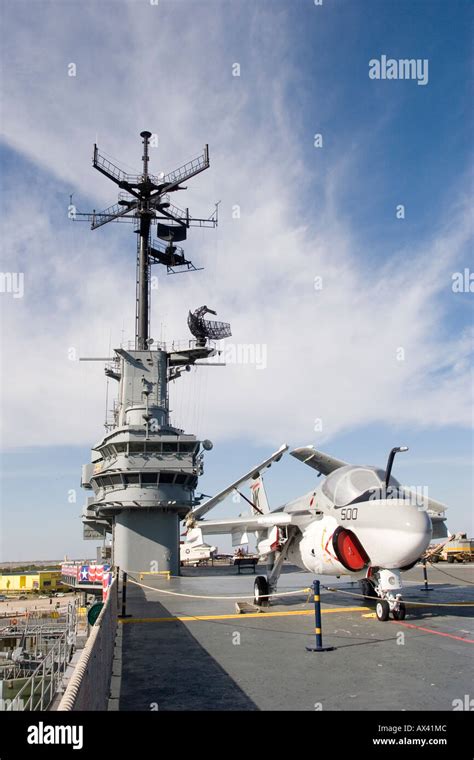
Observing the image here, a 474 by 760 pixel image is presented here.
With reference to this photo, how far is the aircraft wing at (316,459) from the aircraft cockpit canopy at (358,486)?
1.88m

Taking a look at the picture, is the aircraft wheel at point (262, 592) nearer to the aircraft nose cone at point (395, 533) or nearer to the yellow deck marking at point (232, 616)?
the yellow deck marking at point (232, 616)

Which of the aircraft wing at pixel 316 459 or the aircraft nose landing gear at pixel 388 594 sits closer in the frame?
the aircraft nose landing gear at pixel 388 594

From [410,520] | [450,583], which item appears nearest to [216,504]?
[410,520]

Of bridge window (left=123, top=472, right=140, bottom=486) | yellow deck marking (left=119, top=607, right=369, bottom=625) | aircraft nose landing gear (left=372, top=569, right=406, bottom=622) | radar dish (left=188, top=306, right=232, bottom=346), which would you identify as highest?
radar dish (left=188, top=306, right=232, bottom=346)

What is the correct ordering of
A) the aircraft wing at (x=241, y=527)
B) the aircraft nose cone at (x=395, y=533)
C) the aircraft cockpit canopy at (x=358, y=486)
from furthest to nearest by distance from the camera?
1. the aircraft wing at (x=241, y=527)
2. the aircraft cockpit canopy at (x=358, y=486)
3. the aircraft nose cone at (x=395, y=533)

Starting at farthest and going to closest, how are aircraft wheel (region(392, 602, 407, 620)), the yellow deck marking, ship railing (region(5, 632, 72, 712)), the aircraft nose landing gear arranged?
ship railing (region(5, 632, 72, 712))
the yellow deck marking
aircraft wheel (region(392, 602, 407, 620))
the aircraft nose landing gear

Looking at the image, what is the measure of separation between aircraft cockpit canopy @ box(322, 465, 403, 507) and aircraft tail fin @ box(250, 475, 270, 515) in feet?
21.6

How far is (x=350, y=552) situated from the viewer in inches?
429

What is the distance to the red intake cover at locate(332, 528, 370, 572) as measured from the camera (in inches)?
426

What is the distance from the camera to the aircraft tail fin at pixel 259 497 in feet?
60.8

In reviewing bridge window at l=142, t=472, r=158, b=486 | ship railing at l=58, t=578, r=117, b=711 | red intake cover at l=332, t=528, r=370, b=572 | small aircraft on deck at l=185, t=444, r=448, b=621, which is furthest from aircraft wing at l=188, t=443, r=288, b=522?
bridge window at l=142, t=472, r=158, b=486

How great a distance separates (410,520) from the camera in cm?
1002

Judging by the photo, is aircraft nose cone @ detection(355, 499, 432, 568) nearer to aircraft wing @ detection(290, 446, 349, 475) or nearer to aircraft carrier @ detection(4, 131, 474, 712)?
aircraft carrier @ detection(4, 131, 474, 712)

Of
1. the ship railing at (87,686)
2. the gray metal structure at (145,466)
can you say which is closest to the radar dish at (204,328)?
the gray metal structure at (145,466)
